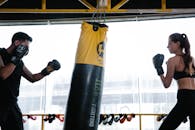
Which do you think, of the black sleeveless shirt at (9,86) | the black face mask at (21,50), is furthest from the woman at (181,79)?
the black sleeveless shirt at (9,86)

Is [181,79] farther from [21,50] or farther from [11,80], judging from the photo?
[11,80]

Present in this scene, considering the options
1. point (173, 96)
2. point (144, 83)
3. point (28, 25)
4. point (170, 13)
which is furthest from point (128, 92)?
point (28, 25)

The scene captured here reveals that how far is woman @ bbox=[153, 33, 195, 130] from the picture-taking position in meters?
2.85

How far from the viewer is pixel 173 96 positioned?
5453 millimetres

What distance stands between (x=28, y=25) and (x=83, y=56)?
10.7ft

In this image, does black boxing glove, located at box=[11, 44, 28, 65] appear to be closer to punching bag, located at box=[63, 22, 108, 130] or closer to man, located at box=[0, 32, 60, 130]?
man, located at box=[0, 32, 60, 130]

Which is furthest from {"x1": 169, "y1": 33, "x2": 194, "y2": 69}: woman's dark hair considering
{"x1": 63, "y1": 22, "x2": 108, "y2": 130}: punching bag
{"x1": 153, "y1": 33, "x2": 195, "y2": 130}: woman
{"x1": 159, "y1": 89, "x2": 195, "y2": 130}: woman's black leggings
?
{"x1": 63, "y1": 22, "x2": 108, "y2": 130}: punching bag

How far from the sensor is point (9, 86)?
3174mm

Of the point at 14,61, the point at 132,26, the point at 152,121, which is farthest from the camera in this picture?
the point at 132,26

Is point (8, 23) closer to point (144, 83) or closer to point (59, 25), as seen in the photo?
point (59, 25)

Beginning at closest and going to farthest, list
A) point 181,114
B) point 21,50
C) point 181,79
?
point 181,114, point 181,79, point 21,50

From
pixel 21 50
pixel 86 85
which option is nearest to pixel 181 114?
pixel 86 85

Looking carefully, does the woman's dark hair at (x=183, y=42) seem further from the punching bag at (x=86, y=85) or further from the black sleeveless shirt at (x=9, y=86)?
the black sleeveless shirt at (x=9, y=86)

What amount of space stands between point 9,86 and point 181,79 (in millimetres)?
1749
